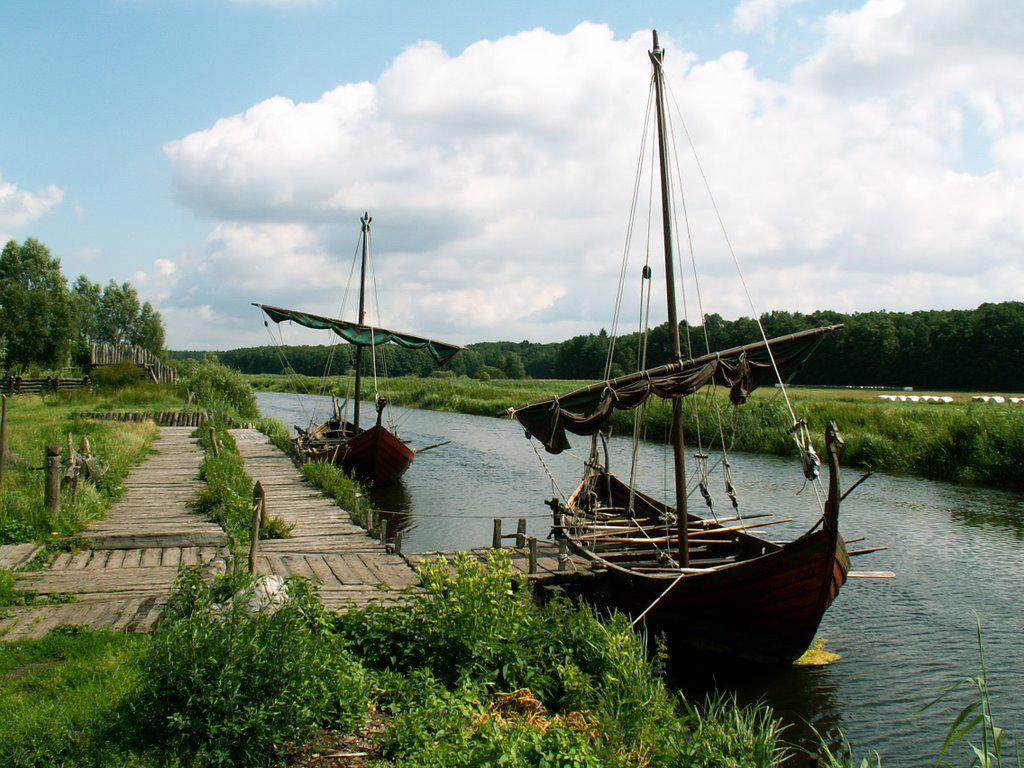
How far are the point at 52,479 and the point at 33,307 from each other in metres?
45.9

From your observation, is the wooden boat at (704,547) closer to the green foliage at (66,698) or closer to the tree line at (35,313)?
the green foliage at (66,698)

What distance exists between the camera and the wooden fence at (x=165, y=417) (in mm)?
29578

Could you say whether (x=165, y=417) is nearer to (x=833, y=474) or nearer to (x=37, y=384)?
(x=37, y=384)

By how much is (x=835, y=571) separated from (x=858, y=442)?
20.3 meters

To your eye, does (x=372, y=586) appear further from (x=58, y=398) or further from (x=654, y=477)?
(x=58, y=398)

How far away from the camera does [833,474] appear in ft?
27.2

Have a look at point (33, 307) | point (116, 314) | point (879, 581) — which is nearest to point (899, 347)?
point (879, 581)

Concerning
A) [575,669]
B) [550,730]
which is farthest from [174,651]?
[575,669]

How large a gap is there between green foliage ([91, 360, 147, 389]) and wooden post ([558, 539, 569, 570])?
35.3 metres

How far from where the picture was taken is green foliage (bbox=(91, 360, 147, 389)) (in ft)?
131

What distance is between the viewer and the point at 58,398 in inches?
1407

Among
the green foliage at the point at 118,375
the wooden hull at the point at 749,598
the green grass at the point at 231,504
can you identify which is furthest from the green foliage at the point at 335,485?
the green foliage at the point at 118,375

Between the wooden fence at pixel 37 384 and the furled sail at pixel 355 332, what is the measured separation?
24258 mm

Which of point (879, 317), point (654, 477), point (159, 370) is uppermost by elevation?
point (879, 317)
